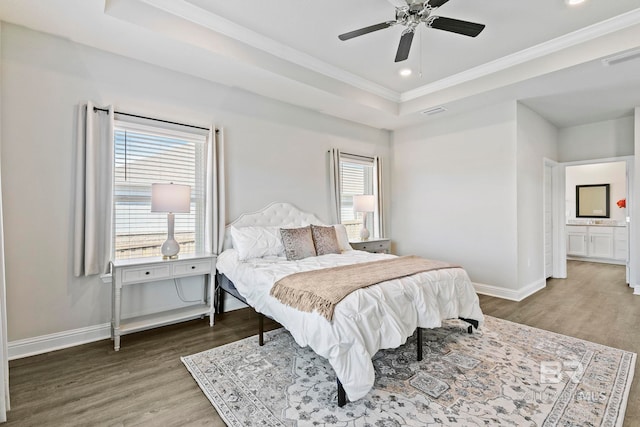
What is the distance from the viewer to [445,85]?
14.4ft

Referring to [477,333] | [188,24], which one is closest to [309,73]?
[188,24]

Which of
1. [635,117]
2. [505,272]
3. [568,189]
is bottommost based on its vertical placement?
[505,272]

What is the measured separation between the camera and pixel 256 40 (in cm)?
330

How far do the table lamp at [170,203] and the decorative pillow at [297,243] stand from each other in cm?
114

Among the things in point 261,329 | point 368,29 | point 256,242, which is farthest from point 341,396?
point 368,29

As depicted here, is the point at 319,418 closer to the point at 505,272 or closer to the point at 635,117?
the point at 505,272

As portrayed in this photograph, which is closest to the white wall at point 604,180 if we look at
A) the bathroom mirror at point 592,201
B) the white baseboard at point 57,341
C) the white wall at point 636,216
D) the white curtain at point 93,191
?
the bathroom mirror at point 592,201

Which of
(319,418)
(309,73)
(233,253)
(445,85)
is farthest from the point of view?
(445,85)

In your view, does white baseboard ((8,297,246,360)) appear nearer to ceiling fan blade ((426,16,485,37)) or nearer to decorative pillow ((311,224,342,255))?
decorative pillow ((311,224,342,255))

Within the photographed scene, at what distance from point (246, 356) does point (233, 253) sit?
3.95 feet

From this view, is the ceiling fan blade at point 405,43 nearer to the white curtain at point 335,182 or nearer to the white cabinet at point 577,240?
the white curtain at point 335,182

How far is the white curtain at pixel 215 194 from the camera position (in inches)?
144

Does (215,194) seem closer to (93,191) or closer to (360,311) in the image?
(93,191)

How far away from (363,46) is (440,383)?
11.2ft
